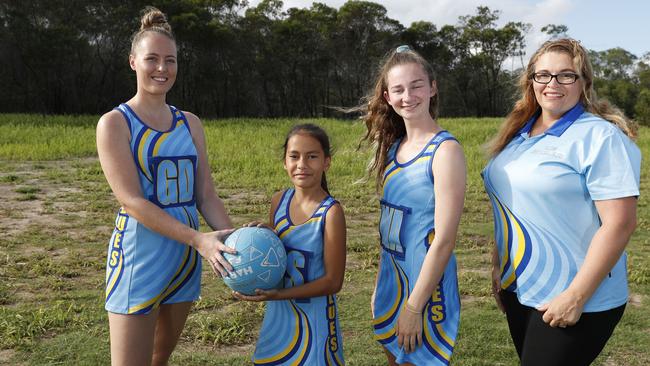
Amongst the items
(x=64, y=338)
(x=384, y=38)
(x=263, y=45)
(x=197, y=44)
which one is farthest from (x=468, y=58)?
(x=64, y=338)

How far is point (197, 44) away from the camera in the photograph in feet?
104

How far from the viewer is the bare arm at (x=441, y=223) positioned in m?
2.60

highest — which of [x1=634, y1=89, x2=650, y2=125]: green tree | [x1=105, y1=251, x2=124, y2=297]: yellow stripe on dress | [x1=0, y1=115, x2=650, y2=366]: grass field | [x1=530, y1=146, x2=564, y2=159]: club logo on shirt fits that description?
[x1=634, y1=89, x2=650, y2=125]: green tree

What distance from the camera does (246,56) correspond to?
34312 millimetres

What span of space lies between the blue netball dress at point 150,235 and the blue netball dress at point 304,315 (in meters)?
0.48

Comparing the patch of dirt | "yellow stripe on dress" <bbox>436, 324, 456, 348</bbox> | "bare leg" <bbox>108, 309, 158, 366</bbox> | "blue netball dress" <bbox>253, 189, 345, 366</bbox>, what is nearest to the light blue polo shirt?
"yellow stripe on dress" <bbox>436, 324, 456, 348</bbox>

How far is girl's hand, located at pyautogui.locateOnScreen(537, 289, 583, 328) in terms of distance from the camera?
2.40m

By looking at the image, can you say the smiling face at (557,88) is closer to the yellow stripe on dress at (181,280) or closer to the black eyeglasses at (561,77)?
the black eyeglasses at (561,77)

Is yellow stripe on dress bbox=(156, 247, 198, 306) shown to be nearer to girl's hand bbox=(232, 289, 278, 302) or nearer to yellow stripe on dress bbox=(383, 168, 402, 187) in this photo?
girl's hand bbox=(232, 289, 278, 302)

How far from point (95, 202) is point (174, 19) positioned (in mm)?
21468

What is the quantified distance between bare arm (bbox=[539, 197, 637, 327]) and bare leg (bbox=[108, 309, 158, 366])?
5.53 feet

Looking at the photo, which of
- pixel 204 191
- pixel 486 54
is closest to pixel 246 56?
pixel 486 54

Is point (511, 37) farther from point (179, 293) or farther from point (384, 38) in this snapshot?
point (179, 293)

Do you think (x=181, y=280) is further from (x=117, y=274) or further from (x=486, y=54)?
(x=486, y=54)
